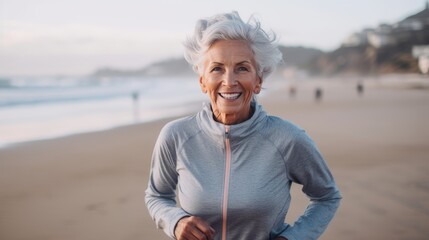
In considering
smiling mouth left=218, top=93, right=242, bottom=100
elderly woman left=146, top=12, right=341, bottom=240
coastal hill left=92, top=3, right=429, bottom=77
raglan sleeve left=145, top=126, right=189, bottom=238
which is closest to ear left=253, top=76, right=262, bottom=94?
elderly woman left=146, top=12, right=341, bottom=240

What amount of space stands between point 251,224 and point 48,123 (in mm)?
15298

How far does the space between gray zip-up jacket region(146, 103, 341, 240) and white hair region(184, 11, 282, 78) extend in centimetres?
23

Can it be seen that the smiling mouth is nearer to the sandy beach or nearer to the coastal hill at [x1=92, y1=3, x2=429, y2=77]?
the sandy beach

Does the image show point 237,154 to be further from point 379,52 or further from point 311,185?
point 379,52

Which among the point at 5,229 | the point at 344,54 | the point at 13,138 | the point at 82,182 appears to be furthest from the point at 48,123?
the point at 344,54

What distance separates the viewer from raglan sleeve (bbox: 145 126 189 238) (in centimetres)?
187

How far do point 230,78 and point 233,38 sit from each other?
0.58ft

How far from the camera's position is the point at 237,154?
1.84 m

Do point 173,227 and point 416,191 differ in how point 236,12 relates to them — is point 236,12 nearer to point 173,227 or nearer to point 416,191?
point 173,227

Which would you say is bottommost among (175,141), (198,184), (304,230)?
(304,230)

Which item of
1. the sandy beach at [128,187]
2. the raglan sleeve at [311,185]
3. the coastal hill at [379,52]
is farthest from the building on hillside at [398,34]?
the raglan sleeve at [311,185]

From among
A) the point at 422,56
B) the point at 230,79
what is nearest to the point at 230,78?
the point at 230,79

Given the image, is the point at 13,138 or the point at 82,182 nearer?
the point at 82,182

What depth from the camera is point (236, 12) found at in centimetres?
184
